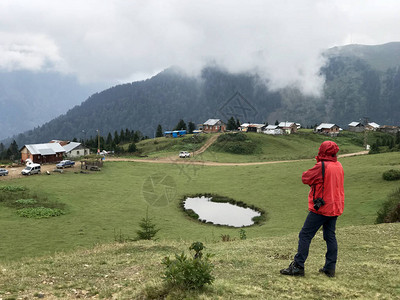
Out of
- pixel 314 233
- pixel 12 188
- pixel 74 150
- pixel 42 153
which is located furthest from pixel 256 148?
pixel 314 233

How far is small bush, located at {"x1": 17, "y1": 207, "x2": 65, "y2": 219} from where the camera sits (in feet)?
101

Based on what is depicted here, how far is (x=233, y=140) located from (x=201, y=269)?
297ft

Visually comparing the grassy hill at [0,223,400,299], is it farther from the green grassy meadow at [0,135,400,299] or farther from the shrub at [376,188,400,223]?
the shrub at [376,188,400,223]

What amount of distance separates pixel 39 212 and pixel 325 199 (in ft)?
102

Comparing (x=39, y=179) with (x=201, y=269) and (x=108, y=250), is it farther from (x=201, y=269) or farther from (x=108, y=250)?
(x=201, y=269)

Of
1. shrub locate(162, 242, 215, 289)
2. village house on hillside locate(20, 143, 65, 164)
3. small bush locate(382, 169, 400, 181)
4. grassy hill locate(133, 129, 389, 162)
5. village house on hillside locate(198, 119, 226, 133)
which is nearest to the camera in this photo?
shrub locate(162, 242, 215, 289)

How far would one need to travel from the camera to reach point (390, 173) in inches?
1495

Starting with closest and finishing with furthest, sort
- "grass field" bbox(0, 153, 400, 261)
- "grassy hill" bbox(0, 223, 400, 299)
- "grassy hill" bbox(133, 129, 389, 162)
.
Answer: "grassy hill" bbox(0, 223, 400, 299) → "grass field" bbox(0, 153, 400, 261) → "grassy hill" bbox(133, 129, 389, 162)

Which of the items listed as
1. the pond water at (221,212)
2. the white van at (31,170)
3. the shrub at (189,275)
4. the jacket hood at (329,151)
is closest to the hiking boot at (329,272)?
the jacket hood at (329,151)

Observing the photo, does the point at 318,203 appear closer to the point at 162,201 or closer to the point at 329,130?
the point at 162,201

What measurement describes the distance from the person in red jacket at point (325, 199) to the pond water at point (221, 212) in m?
23.6

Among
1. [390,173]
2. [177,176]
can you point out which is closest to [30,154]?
[177,176]

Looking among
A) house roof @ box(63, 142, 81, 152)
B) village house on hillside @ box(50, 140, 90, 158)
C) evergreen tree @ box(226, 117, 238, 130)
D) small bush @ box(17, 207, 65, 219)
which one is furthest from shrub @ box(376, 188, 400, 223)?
evergreen tree @ box(226, 117, 238, 130)

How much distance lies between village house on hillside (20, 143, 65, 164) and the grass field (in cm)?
1454
